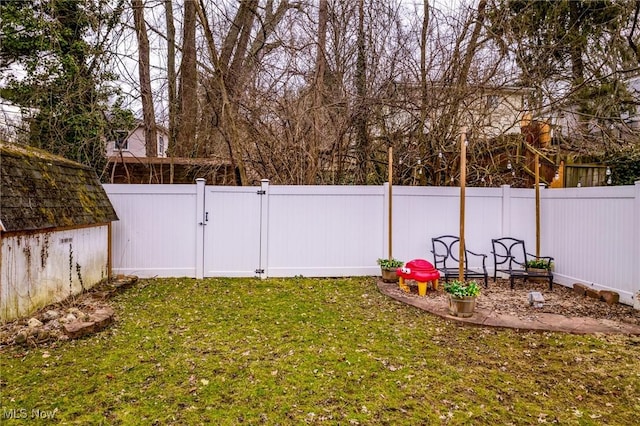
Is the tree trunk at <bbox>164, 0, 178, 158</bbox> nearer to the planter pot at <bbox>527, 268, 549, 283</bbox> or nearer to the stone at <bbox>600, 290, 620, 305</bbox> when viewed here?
the planter pot at <bbox>527, 268, 549, 283</bbox>

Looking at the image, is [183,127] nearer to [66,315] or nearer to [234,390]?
[66,315]

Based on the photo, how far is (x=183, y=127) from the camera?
8.02 metres

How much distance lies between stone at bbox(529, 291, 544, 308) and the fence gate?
12.7ft

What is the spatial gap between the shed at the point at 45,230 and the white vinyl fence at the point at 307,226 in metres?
0.67

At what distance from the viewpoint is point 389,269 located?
5.72 metres

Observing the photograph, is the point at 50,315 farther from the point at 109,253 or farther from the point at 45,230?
the point at 109,253

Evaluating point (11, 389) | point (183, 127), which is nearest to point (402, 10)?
point (183, 127)

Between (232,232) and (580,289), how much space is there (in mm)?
5155

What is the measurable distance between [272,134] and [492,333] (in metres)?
5.14

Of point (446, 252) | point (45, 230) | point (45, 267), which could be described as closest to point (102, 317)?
point (45, 267)

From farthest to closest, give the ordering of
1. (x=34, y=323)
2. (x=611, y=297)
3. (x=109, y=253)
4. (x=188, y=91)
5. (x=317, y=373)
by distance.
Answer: (x=188, y=91) < (x=109, y=253) < (x=611, y=297) < (x=34, y=323) < (x=317, y=373)

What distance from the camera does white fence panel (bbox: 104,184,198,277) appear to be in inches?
227

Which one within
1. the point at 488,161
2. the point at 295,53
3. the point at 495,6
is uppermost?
the point at 495,6

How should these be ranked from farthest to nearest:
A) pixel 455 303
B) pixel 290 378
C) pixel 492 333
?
1. pixel 455 303
2. pixel 492 333
3. pixel 290 378
